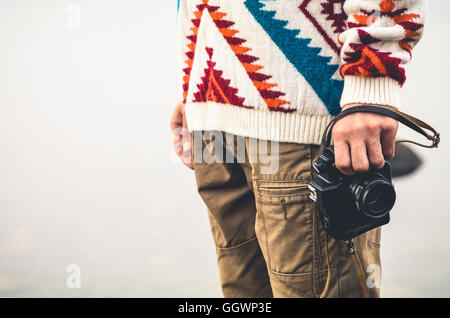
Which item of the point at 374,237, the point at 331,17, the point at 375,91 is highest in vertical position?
the point at 331,17

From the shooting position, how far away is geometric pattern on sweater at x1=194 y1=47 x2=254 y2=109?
2.33ft

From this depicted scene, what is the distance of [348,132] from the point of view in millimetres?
545

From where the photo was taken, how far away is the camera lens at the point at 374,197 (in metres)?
0.56

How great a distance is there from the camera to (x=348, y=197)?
0.59 m

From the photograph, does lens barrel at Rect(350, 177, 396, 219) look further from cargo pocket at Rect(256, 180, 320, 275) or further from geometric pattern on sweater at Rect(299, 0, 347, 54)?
geometric pattern on sweater at Rect(299, 0, 347, 54)

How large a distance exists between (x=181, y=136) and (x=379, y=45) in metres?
0.62

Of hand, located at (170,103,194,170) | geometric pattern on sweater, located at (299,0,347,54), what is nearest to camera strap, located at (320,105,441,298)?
geometric pattern on sweater, located at (299,0,347,54)

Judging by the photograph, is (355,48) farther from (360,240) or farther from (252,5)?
(360,240)

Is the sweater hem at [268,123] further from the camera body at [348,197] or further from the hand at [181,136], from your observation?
the hand at [181,136]

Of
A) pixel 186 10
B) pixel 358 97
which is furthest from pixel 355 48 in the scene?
pixel 186 10

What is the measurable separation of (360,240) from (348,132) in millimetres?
236

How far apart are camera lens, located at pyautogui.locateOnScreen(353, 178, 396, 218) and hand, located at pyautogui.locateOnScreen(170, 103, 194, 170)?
1.77ft

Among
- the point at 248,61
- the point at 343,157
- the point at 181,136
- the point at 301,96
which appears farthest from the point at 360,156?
the point at 181,136

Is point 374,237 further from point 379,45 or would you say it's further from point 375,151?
point 379,45
